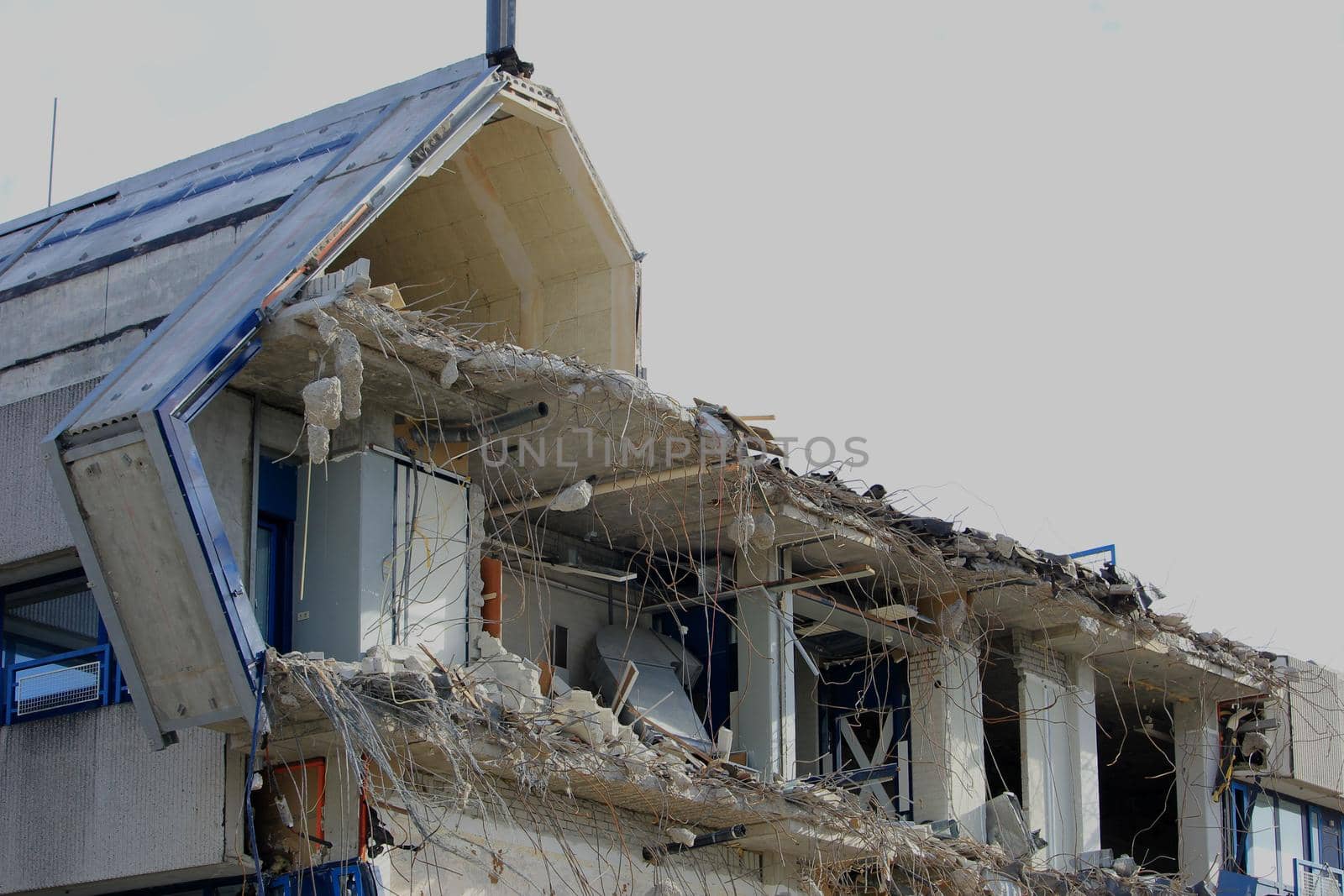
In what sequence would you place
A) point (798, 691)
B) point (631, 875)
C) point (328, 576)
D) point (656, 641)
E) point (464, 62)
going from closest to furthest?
point (328, 576) < point (631, 875) < point (464, 62) < point (656, 641) < point (798, 691)

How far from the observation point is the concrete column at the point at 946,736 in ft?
61.8

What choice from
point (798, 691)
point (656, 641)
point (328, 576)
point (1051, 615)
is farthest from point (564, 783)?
point (1051, 615)

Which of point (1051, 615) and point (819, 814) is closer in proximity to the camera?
point (819, 814)

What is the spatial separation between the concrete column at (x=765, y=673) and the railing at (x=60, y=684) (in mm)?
5555

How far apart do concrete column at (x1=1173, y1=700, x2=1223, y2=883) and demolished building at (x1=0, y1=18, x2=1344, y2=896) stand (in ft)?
5.40

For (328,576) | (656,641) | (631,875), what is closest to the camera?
(328,576)

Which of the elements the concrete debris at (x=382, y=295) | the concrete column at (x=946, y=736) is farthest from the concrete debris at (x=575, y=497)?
the concrete column at (x=946, y=736)

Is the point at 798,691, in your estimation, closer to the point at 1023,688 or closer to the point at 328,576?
the point at 1023,688

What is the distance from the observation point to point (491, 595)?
1548 centimetres

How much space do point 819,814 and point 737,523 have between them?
2.48 metres

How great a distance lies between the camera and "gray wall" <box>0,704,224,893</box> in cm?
1314

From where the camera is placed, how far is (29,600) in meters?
14.8

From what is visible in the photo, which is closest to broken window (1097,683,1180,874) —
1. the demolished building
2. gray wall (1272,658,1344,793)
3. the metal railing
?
the metal railing

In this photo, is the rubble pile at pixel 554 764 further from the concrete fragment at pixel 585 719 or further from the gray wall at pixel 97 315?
the gray wall at pixel 97 315
